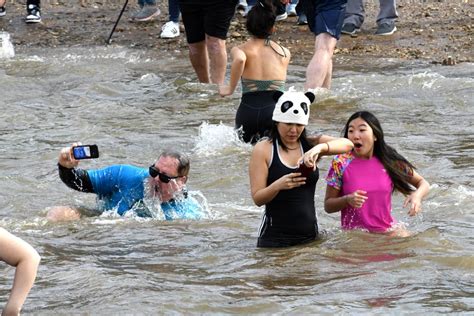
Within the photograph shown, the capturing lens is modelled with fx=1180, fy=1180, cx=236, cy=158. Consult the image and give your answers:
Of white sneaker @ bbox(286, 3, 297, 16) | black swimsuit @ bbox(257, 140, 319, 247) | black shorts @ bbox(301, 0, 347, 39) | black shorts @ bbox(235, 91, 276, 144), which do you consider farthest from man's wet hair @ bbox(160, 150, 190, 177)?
white sneaker @ bbox(286, 3, 297, 16)

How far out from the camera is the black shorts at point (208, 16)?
1284cm

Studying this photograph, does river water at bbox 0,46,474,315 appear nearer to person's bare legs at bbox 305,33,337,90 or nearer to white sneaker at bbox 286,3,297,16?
person's bare legs at bbox 305,33,337,90

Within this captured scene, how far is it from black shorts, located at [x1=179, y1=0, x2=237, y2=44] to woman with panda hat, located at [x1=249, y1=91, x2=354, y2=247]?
537cm

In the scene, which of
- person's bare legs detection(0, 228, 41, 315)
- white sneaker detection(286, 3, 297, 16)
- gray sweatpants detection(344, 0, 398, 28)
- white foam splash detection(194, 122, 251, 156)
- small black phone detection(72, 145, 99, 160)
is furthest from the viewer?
white sneaker detection(286, 3, 297, 16)

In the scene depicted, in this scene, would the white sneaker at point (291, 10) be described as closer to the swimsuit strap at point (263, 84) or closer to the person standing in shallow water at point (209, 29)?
the person standing in shallow water at point (209, 29)

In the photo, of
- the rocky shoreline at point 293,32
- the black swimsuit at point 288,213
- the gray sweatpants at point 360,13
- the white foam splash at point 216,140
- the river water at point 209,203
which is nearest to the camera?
the river water at point 209,203

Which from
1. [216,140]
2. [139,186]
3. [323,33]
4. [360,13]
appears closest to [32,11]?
[360,13]

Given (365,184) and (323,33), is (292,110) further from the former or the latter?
(323,33)

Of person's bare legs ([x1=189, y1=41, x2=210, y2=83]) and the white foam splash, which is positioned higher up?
person's bare legs ([x1=189, y1=41, x2=210, y2=83])

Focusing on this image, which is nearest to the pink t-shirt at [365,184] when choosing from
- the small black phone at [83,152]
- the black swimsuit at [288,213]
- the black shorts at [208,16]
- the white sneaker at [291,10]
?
the black swimsuit at [288,213]

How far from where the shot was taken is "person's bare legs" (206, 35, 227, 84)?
13.0 metres

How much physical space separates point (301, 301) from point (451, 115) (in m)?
6.01

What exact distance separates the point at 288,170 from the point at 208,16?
19.0ft

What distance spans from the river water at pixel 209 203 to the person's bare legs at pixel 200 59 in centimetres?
21
